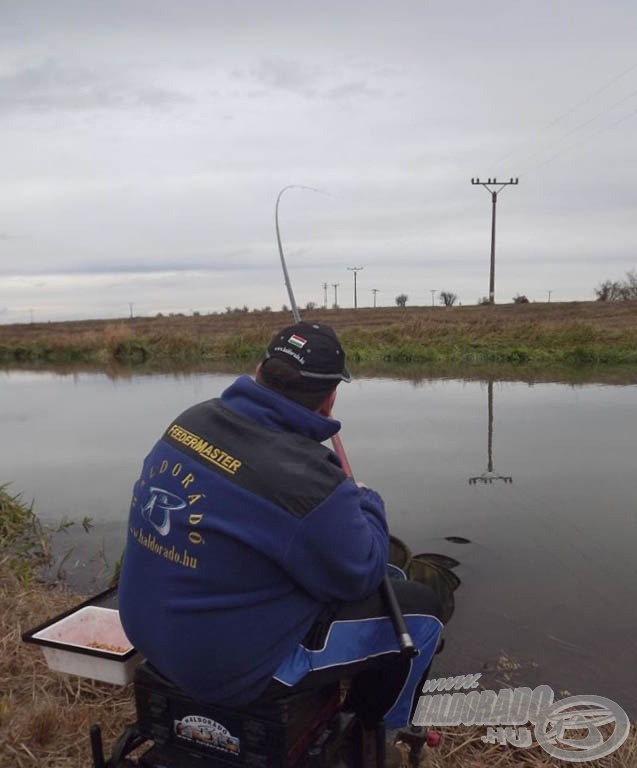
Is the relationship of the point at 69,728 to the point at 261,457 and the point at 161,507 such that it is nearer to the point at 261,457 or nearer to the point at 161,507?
the point at 161,507

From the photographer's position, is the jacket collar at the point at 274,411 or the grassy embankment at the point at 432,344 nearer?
the jacket collar at the point at 274,411

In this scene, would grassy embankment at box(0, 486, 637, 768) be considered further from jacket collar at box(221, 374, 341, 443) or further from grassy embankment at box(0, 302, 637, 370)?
grassy embankment at box(0, 302, 637, 370)

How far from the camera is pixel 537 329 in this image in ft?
61.5

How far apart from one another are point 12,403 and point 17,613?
404 inches

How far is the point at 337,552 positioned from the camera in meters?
1.56

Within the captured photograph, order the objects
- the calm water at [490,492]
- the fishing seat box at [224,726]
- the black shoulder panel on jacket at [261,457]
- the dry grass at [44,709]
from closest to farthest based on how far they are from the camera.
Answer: the black shoulder panel on jacket at [261,457]
the fishing seat box at [224,726]
the dry grass at [44,709]
the calm water at [490,492]

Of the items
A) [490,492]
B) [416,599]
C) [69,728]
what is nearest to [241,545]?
[416,599]

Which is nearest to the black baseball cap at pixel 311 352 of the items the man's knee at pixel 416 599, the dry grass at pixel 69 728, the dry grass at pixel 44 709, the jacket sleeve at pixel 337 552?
the jacket sleeve at pixel 337 552

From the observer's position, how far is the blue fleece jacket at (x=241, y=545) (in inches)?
59.9

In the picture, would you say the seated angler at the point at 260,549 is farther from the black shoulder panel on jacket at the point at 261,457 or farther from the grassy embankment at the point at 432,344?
the grassy embankment at the point at 432,344

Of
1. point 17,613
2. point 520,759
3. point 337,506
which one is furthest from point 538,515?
point 337,506

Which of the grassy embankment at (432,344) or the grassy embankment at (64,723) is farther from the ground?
the grassy embankment at (432,344)

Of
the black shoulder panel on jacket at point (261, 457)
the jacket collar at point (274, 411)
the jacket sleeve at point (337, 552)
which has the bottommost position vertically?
the jacket sleeve at point (337, 552)

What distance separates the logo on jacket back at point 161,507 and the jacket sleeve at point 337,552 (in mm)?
279
